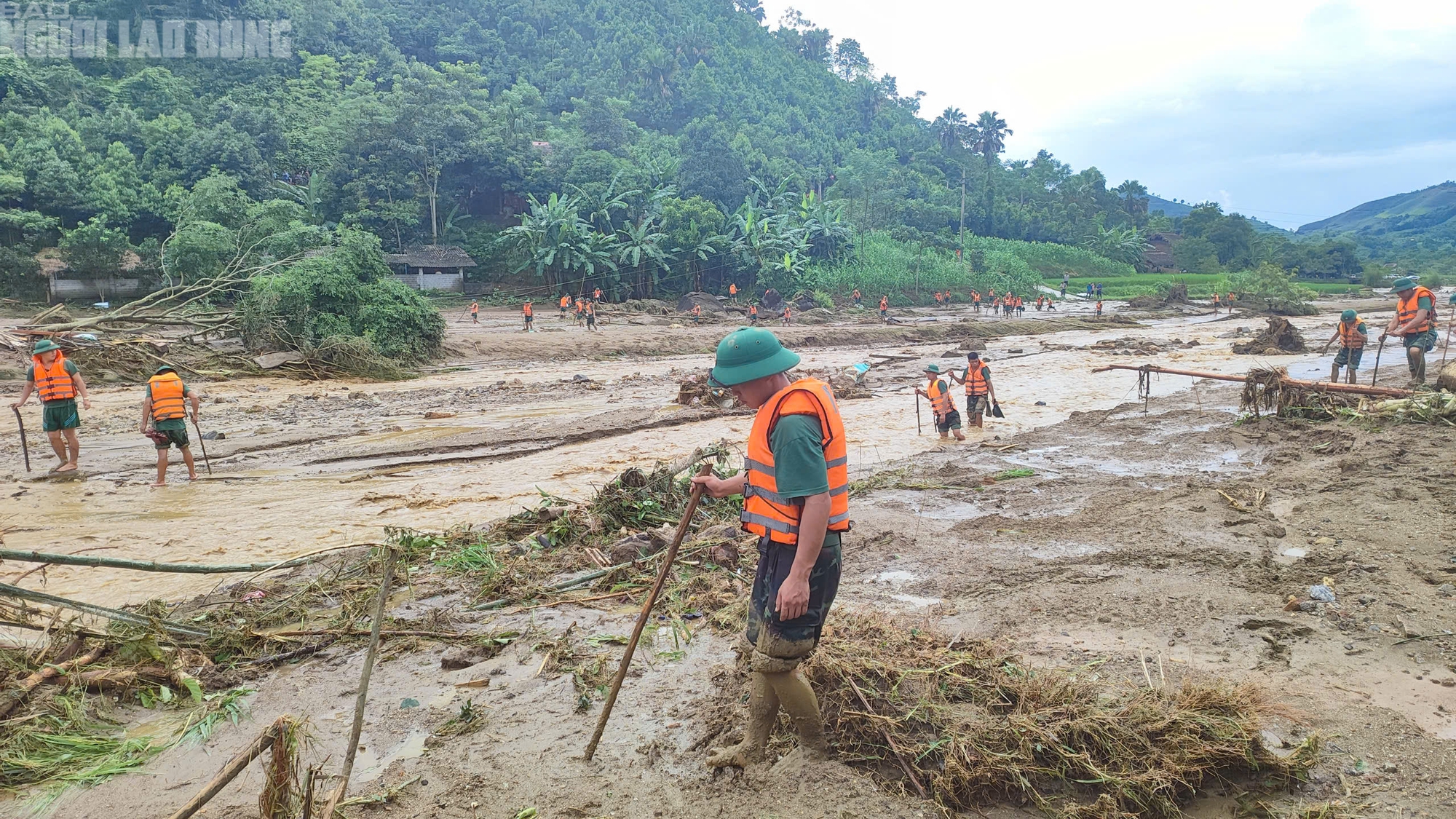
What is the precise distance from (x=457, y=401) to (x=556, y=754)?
1299 cm

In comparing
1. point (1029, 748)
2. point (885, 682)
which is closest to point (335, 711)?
point (885, 682)

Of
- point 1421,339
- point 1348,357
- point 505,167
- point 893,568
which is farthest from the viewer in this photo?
point 505,167

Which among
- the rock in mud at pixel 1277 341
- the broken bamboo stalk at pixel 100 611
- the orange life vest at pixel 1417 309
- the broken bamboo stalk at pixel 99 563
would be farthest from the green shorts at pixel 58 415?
the rock in mud at pixel 1277 341

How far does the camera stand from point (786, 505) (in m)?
2.79

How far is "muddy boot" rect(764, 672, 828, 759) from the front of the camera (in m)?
3.00

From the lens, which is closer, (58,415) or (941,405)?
(58,415)

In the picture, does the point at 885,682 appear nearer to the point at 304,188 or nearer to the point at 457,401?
the point at 457,401

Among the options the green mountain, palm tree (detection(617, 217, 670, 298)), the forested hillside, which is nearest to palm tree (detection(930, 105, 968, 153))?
the forested hillside

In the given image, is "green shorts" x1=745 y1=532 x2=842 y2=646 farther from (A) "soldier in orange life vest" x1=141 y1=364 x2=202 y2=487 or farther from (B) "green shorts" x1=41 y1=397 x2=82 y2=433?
(B) "green shorts" x1=41 y1=397 x2=82 y2=433

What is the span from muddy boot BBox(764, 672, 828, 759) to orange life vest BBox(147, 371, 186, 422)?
Answer: 8533 mm

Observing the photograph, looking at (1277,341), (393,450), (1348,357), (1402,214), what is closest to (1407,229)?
(1402,214)

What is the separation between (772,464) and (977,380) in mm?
9787

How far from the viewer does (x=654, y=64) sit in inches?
2913

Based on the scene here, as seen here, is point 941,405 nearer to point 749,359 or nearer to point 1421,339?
point 1421,339
